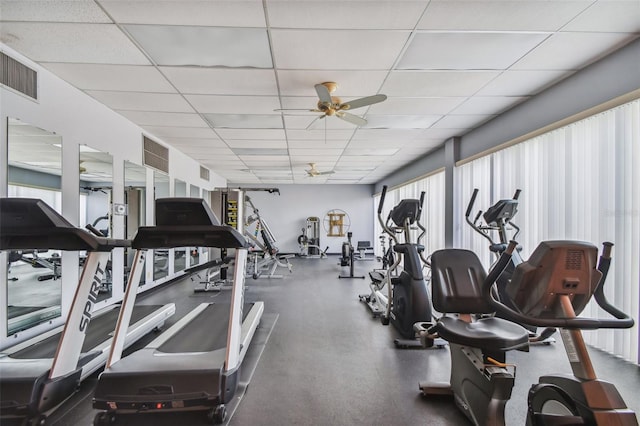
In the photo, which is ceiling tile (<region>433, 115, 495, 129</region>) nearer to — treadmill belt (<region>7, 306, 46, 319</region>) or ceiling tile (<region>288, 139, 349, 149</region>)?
ceiling tile (<region>288, 139, 349, 149</region>)

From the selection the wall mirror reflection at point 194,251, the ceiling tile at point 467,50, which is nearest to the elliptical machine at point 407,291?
the ceiling tile at point 467,50

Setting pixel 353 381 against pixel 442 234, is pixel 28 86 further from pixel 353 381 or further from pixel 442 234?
pixel 442 234

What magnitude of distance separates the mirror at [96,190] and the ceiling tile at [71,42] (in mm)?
1167

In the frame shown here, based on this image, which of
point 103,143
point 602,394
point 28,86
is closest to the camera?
point 602,394

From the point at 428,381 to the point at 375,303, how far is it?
1.92m

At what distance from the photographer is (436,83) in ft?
9.29

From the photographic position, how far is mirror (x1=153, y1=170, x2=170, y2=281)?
194 inches

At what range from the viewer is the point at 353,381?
84.6 inches

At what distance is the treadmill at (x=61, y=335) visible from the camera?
157cm

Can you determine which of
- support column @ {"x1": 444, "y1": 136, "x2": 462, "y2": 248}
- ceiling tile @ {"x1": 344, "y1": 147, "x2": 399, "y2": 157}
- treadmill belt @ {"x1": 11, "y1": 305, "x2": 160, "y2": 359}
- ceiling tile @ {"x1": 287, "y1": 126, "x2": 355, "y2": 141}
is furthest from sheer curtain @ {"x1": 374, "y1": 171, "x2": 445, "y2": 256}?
treadmill belt @ {"x1": 11, "y1": 305, "x2": 160, "y2": 359}

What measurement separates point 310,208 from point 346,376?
8.20 metres

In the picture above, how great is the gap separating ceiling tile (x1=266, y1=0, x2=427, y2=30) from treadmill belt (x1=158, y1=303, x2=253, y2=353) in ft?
8.96

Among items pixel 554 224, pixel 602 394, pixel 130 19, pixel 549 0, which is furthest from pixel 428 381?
pixel 130 19

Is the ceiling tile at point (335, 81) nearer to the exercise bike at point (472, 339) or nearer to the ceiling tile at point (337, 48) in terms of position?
the ceiling tile at point (337, 48)
